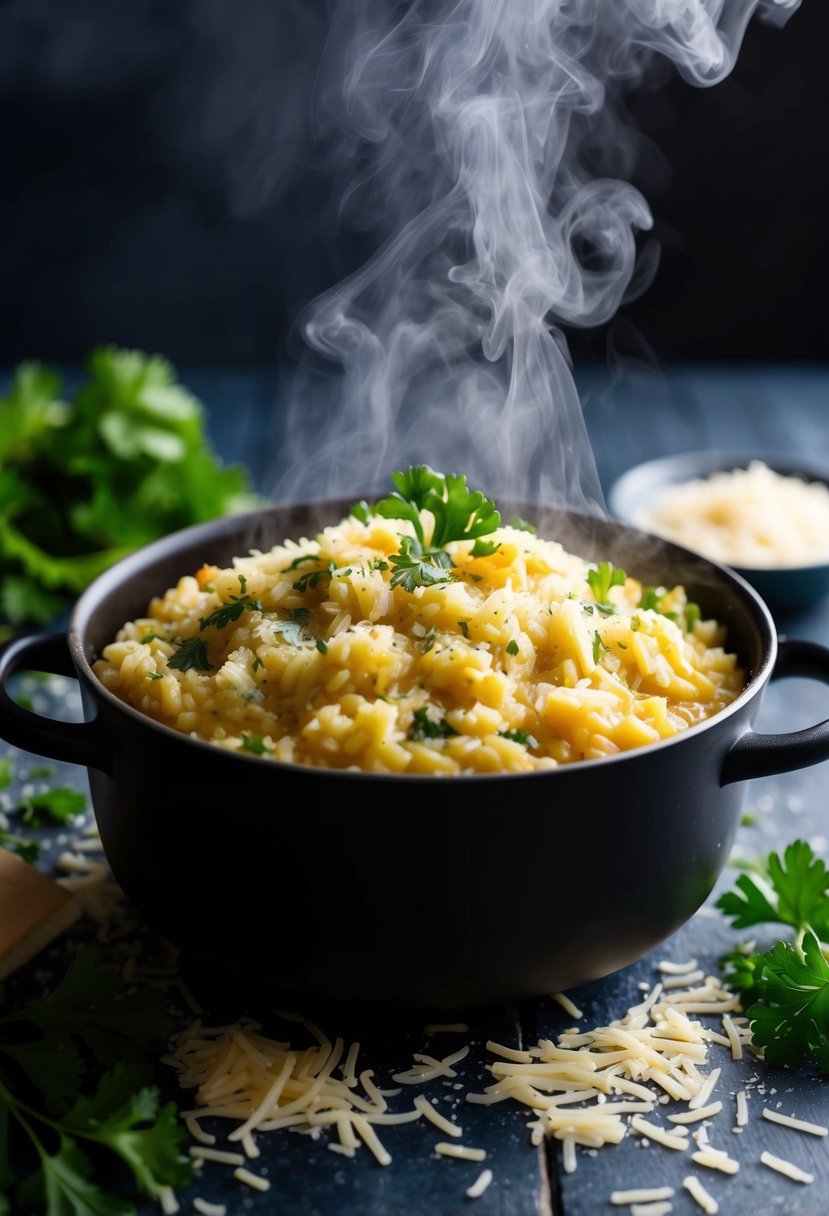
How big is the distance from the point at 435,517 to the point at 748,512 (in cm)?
250

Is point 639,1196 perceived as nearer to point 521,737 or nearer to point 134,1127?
point 521,737

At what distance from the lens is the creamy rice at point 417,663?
2.55 metres

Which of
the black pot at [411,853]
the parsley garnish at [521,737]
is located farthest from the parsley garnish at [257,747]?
the parsley garnish at [521,737]

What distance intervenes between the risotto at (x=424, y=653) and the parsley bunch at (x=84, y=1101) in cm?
58

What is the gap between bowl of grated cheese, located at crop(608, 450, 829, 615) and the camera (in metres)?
4.84

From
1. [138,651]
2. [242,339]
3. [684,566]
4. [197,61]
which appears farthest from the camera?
[242,339]

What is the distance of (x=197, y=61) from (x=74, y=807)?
17.7 feet

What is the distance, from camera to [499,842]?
7.86 ft

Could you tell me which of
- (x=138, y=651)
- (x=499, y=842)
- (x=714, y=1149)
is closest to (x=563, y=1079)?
(x=714, y=1149)

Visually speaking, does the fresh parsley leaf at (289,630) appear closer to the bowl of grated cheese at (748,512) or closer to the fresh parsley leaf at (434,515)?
the fresh parsley leaf at (434,515)

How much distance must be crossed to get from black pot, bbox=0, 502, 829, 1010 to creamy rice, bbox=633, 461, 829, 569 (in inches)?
89.8

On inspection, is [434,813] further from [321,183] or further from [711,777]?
[321,183]

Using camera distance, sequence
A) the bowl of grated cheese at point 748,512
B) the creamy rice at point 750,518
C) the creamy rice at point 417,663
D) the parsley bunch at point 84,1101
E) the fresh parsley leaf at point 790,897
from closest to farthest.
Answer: the parsley bunch at point 84,1101
the creamy rice at point 417,663
the fresh parsley leaf at point 790,897
the bowl of grated cheese at point 748,512
the creamy rice at point 750,518

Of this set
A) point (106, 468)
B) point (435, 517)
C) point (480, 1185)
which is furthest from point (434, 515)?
point (106, 468)
